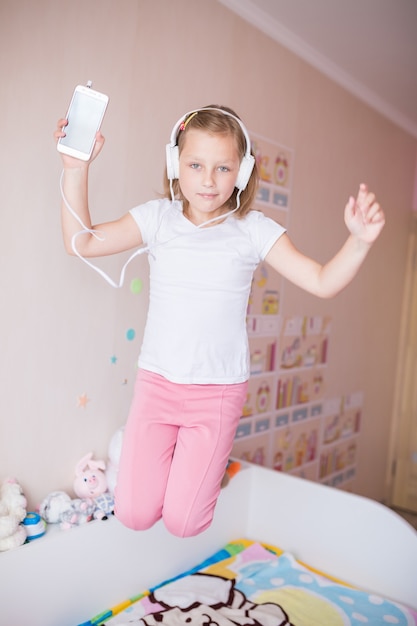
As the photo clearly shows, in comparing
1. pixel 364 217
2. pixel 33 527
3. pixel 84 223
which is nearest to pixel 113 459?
pixel 33 527

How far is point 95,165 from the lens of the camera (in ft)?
6.41

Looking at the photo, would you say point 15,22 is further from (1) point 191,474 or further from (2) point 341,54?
(2) point 341,54

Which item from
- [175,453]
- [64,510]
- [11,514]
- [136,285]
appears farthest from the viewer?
[136,285]

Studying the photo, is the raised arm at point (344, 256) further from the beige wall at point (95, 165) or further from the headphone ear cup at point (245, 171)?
the beige wall at point (95, 165)

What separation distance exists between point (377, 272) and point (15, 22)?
2.72 m

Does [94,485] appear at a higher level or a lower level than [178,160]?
lower

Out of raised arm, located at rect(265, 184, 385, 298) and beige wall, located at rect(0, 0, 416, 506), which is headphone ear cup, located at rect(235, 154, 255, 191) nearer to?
raised arm, located at rect(265, 184, 385, 298)

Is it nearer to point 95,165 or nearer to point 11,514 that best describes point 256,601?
point 11,514

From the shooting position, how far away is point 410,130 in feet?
13.1

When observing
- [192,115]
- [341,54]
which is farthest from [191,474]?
[341,54]

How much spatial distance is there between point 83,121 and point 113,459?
1136 mm

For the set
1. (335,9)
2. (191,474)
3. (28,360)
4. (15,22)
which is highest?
(335,9)

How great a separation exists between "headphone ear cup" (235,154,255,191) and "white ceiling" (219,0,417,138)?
4.29ft

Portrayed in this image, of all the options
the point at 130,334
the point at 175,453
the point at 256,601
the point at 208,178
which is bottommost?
the point at 256,601
